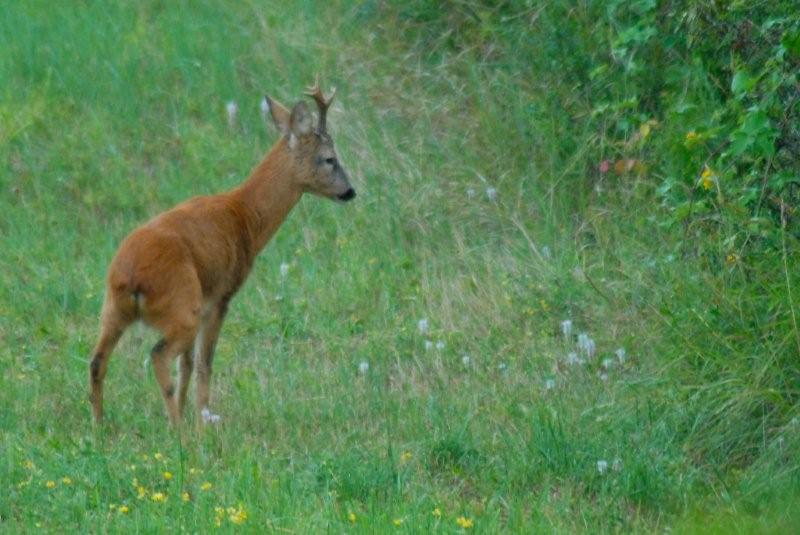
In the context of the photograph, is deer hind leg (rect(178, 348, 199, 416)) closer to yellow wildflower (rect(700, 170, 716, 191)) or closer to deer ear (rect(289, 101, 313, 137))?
deer ear (rect(289, 101, 313, 137))

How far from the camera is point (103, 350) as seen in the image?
27.3 ft

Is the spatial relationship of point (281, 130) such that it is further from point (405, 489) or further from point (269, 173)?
point (405, 489)

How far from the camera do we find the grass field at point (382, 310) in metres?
6.82

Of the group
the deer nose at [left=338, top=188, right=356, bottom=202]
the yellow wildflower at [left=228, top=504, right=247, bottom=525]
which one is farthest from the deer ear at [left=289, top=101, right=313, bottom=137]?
the yellow wildflower at [left=228, top=504, right=247, bottom=525]

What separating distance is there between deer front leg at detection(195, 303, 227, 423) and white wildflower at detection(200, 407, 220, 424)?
162 millimetres

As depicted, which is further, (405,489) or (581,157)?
(581,157)

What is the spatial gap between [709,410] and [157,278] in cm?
275

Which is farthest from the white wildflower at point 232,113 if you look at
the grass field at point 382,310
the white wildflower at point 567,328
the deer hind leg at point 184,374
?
the white wildflower at point 567,328

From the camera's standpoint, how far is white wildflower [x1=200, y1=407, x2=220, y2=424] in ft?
26.6

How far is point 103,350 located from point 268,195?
1718 millimetres

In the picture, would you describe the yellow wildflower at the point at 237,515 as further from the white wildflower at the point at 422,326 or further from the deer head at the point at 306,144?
the deer head at the point at 306,144

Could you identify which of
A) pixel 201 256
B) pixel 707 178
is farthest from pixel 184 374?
pixel 707 178

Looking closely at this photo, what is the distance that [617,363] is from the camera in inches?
339

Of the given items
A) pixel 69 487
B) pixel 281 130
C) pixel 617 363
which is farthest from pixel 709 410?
pixel 281 130
